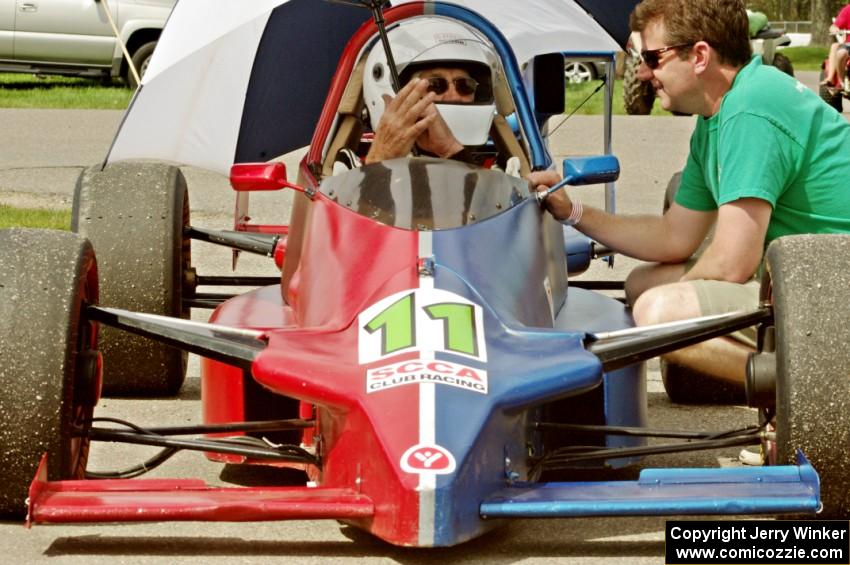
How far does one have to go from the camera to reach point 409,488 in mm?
3498

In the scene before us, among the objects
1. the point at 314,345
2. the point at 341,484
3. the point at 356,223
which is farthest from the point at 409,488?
the point at 356,223

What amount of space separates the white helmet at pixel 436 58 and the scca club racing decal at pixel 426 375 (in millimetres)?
1544

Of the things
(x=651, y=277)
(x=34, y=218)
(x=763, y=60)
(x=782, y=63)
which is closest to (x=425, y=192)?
(x=651, y=277)

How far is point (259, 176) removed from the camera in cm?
496

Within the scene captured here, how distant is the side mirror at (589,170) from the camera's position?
4832 mm

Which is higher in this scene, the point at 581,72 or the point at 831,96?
the point at 581,72

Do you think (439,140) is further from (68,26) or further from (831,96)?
(831,96)

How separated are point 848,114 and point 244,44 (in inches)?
539

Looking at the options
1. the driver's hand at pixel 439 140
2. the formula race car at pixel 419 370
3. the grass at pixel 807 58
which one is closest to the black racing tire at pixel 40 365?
the formula race car at pixel 419 370

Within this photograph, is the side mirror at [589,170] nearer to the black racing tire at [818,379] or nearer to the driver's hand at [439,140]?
the driver's hand at [439,140]

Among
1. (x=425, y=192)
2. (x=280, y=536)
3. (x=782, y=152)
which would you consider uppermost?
(x=782, y=152)

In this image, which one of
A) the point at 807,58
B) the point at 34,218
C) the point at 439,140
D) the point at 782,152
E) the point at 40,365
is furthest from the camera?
the point at 807,58

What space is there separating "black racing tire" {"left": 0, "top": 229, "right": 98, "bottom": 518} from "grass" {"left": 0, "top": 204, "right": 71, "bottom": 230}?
4.99m

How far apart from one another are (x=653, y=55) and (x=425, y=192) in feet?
3.32
